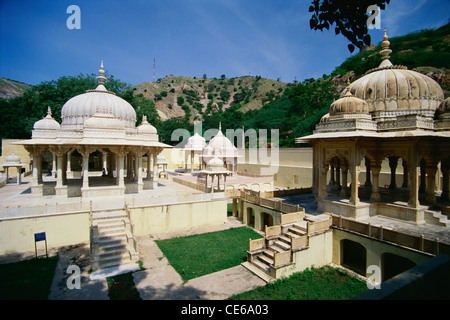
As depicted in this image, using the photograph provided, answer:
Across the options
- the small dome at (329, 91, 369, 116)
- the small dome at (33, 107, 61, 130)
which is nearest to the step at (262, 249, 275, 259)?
the small dome at (329, 91, 369, 116)

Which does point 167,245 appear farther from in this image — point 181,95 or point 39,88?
point 181,95

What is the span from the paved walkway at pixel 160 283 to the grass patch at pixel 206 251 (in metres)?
0.40

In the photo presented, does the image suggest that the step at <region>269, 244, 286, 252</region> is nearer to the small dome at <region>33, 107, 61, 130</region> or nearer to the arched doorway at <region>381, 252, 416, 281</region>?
the arched doorway at <region>381, 252, 416, 281</region>

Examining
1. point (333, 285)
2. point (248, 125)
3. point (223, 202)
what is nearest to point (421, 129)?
point (333, 285)

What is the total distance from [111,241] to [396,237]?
1183 cm

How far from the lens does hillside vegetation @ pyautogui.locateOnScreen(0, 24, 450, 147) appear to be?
36119 millimetres

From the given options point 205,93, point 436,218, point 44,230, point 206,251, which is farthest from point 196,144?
point 205,93

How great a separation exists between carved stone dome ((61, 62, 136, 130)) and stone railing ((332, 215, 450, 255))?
55.0ft

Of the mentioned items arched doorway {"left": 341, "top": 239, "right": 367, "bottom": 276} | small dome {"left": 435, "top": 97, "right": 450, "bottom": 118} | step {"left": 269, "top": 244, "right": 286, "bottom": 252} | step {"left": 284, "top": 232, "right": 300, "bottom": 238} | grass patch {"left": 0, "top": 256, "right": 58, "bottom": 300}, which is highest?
small dome {"left": 435, "top": 97, "right": 450, "bottom": 118}

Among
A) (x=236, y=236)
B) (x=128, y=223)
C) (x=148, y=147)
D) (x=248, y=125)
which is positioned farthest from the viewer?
(x=248, y=125)

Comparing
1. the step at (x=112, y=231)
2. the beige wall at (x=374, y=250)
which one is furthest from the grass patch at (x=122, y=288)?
the beige wall at (x=374, y=250)
